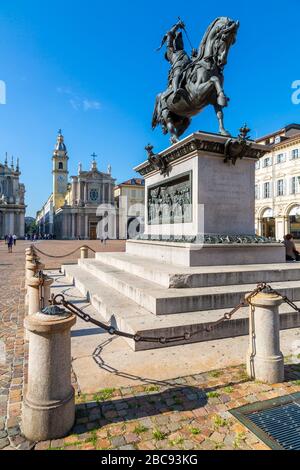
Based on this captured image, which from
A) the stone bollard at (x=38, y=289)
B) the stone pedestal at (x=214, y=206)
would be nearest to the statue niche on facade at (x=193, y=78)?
the stone pedestal at (x=214, y=206)

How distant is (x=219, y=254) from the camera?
283 inches

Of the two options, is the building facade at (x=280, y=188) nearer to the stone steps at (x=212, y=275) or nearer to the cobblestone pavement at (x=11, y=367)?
the stone steps at (x=212, y=275)

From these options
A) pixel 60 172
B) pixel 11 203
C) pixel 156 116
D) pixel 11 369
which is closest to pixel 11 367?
pixel 11 369

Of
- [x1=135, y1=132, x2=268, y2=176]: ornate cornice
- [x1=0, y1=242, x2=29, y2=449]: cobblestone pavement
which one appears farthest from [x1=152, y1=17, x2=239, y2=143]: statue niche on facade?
[x1=0, y1=242, x2=29, y2=449]: cobblestone pavement

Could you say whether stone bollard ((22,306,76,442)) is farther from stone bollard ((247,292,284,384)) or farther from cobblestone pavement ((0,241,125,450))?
stone bollard ((247,292,284,384))

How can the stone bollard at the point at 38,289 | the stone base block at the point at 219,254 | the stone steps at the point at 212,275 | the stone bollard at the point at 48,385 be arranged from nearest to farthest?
the stone bollard at the point at 48,385 → the stone bollard at the point at 38,289 → the stone steps at the point at 212,275 → the stone base block at the point at 219,254

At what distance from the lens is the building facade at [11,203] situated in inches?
2913

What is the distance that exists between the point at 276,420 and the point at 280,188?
43.7 meters

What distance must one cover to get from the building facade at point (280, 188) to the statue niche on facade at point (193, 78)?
103 feet

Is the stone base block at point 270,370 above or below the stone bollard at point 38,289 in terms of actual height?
below

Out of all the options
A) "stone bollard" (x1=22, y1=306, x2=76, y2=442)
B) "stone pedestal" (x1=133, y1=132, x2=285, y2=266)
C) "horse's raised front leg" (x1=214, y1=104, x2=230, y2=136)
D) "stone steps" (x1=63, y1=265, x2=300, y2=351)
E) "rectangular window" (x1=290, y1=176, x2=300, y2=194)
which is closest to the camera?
"stone bollard" (x1=22, y1=306, x2=76, y2=442)

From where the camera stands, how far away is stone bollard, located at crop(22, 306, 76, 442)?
250cm

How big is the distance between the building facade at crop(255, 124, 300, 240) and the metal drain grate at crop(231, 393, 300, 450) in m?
39.3

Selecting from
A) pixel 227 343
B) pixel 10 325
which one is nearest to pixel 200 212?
pixel 227 343
